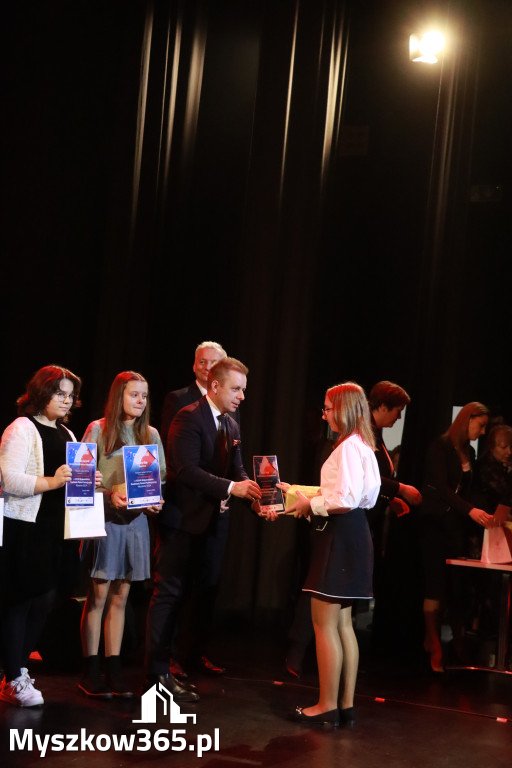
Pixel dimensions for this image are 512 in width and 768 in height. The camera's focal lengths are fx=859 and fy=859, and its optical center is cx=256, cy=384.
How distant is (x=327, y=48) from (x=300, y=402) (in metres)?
2.51

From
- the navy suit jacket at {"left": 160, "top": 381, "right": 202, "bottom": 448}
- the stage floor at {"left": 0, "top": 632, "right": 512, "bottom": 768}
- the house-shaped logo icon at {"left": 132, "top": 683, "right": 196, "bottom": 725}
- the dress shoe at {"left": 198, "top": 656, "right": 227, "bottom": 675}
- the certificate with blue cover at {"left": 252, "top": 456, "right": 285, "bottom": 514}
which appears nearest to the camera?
the stage floor at {"left": 0, "top": 632, "right": 512, "bottom": 768}

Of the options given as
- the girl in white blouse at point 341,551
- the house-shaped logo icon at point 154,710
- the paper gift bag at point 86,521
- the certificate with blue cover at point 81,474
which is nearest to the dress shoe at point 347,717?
the girl in white blouse at point 341,551

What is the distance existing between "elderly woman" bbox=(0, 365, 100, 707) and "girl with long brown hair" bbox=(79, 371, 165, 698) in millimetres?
206

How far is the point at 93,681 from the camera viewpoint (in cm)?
404

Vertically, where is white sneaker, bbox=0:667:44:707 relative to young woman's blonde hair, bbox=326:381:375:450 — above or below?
below

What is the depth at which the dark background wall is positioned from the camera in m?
5.82

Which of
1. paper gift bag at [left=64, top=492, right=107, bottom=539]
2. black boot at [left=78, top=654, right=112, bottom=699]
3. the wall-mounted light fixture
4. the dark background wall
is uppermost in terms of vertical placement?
the wall-mounted light fixture

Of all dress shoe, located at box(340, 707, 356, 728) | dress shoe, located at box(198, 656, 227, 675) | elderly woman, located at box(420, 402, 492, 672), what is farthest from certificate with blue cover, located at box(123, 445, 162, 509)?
elderly woman, located at box(420, 402, 492, 672)

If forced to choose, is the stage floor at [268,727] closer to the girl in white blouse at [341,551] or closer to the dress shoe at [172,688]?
the dress shoe at [172,688]

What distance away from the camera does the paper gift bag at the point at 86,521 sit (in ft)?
12.5

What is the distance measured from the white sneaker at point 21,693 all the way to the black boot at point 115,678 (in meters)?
0.35

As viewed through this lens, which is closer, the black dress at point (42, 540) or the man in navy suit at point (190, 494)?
the black dress at point (42, 540)

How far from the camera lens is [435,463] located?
5.14m

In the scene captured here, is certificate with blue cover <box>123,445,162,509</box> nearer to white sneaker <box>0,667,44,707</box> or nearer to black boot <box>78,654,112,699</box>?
black boot <box>78,654,112,699</box>
